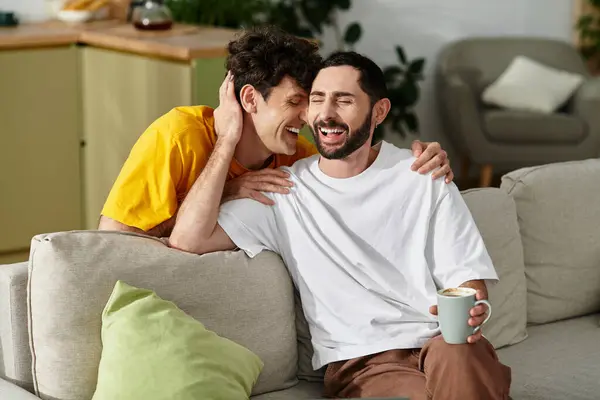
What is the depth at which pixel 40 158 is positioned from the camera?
4.70 meters

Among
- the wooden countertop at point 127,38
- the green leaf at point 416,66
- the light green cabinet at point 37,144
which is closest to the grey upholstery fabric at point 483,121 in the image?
the green leaf at point 416,66

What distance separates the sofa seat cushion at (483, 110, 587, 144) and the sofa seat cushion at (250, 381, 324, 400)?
3486 mm

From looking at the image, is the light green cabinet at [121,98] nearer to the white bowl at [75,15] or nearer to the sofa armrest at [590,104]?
the white bowl at [75,15]

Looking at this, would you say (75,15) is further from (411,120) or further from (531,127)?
(531,127)

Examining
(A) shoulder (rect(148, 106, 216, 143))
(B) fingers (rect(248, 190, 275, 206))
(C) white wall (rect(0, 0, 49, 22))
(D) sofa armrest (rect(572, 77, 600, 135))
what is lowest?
(D) sofa armrest (rect(572, 77, 600, 135))

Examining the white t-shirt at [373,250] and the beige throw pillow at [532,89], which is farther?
the beige throw pillow at [532,89]

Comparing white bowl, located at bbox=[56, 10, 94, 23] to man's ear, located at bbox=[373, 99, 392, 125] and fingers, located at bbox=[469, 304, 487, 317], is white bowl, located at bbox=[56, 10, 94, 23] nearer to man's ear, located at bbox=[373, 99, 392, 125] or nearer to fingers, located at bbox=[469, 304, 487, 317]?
man's ear, located at bbox=[373, 99, 392, 125]

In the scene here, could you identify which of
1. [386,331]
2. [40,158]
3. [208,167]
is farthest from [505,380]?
[40,158]

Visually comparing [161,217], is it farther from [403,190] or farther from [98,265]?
[403,190]

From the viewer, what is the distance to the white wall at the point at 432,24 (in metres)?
6.16

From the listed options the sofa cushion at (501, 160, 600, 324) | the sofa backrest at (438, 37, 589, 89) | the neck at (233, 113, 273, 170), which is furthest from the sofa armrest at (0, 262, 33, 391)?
the sofa backrest at (438, 37, 589, 89)

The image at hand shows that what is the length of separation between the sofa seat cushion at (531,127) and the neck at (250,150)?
10.7ft

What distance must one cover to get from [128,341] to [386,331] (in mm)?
565

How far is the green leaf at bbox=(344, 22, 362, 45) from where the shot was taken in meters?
5.89
